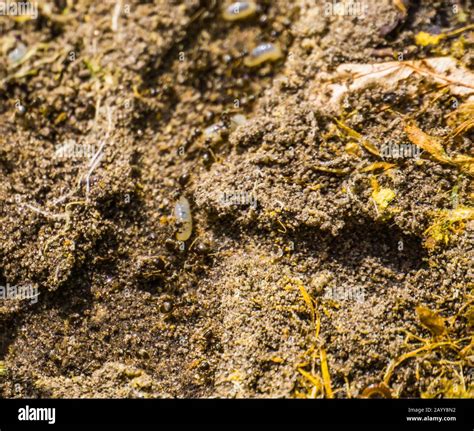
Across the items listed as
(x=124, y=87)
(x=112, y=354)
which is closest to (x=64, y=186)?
(x=124, y=87)
